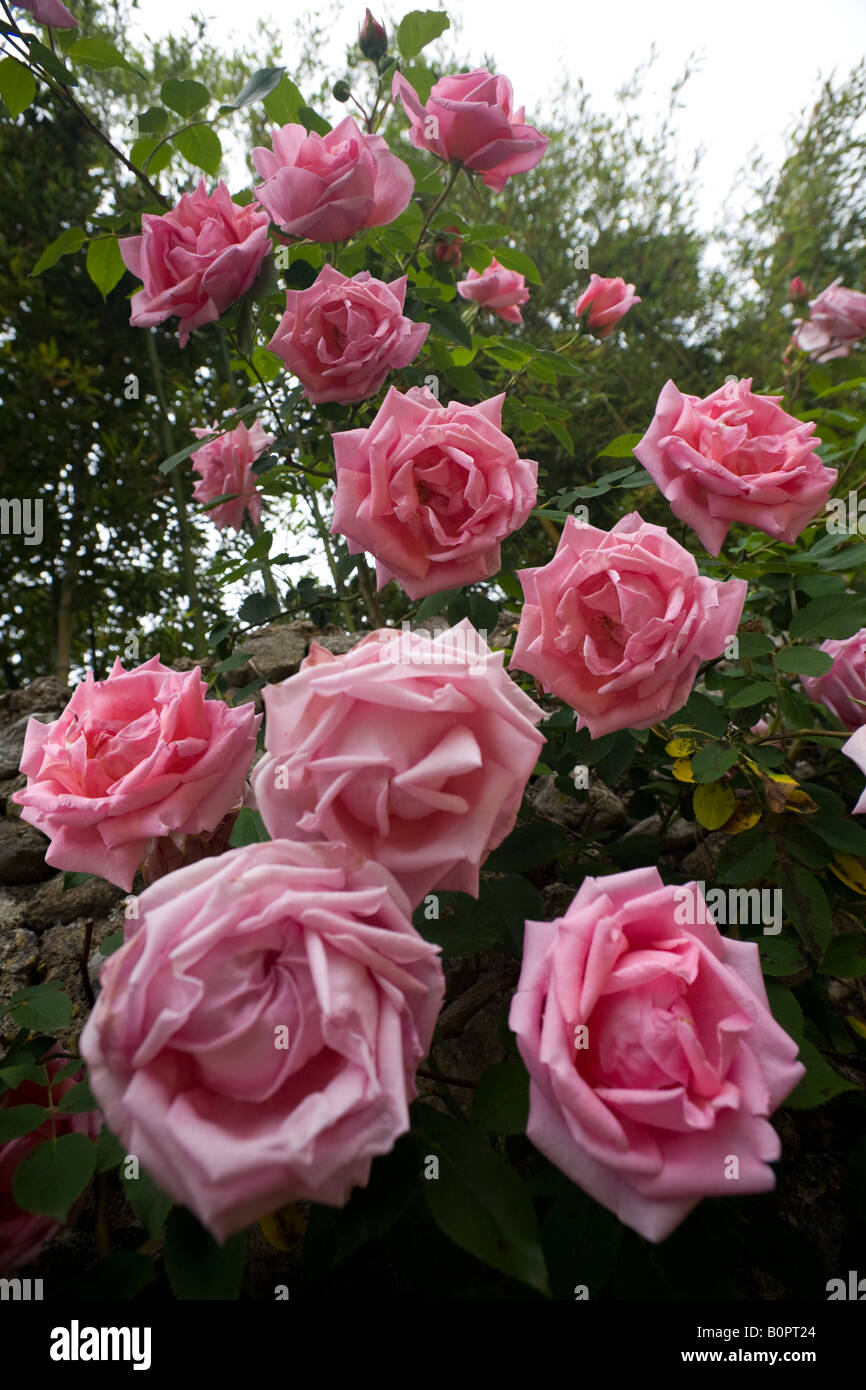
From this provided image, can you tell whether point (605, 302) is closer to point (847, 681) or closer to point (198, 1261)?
point (847, 681)

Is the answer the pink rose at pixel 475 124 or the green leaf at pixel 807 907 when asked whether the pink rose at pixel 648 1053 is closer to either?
the green leaf at pixel 807 907

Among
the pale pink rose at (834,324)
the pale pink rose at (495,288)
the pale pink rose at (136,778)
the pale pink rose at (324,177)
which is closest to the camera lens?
the pale pink rose at (136,778)

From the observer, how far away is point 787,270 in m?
2.71

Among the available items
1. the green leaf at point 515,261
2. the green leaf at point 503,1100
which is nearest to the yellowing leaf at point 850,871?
the green leaf at point 503,1100

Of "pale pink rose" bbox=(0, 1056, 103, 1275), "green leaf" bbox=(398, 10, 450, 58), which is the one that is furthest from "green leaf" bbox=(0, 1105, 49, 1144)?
"green leaf" bbox=(398, 10, 450, 58)

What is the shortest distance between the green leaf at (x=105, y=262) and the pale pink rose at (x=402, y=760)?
2.83ft

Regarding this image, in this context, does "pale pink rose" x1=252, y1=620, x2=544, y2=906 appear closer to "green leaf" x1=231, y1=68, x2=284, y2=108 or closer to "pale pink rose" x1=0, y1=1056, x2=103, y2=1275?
"pale pink rose" x1=0, y1=1056, x2=103, y2=1275

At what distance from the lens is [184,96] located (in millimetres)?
924

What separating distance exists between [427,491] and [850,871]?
618 mm

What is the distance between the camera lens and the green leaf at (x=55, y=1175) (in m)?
0.46
